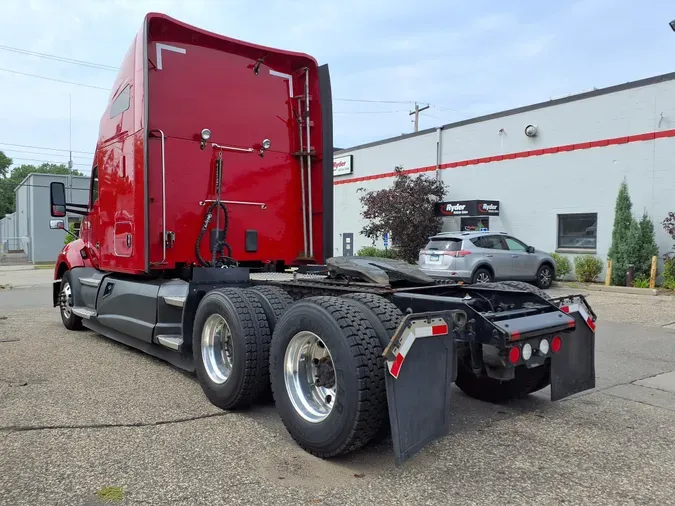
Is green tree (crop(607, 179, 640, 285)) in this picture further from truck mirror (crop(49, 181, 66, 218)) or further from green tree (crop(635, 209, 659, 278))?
truck mirror (crop(49, 181, 66, 218))

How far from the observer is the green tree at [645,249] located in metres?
15.2

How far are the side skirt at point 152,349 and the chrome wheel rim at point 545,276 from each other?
12623mm

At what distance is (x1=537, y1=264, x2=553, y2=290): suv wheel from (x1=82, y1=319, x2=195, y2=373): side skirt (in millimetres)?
12498

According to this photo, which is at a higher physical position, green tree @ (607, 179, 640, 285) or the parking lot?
green tree @ (607, 179, 640, 285)

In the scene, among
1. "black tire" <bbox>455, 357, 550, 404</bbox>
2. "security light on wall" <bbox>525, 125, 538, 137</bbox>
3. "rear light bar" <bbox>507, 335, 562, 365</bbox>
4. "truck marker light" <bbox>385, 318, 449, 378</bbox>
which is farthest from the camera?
"security light on wall" <bbox>525, 125, 538, 137</bbox>

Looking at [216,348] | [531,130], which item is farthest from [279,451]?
[531,130]

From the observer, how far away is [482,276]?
15.1 metres

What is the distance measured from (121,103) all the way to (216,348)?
3.24 m

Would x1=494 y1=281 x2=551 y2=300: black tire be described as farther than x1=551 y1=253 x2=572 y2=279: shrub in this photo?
No

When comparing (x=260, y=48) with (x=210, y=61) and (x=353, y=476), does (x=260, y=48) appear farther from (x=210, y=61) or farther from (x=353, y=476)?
(x=353, y=476)

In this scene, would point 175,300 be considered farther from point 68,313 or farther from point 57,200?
point 68,313

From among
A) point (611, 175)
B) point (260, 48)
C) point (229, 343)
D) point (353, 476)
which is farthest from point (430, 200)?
point (353, 476)

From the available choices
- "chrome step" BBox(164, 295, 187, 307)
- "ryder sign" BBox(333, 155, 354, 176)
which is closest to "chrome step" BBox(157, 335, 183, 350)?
"chrome step" BBox(164, 295, 187, 307)

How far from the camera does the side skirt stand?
551cm
